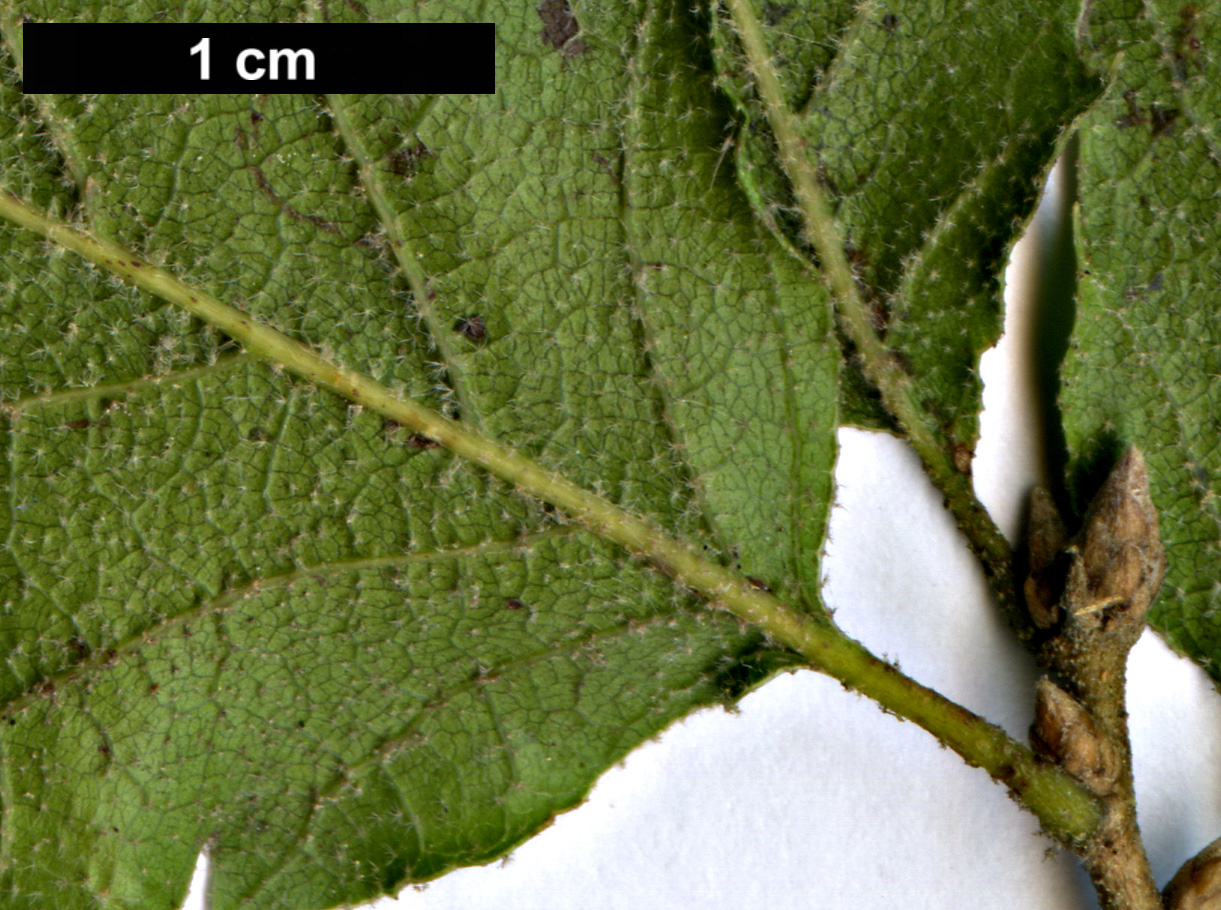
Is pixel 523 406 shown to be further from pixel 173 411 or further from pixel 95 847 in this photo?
pixel 95 847

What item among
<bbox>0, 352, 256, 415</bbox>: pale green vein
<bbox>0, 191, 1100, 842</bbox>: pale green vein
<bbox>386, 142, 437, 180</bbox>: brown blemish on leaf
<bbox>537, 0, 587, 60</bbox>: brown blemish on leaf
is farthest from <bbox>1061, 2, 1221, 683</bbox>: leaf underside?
<bbox>0, 352, 256, 415</bbox>: pale green vein

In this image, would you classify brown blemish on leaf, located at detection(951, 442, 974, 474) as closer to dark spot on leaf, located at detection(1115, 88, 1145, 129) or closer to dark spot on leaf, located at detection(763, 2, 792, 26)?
dark spot on leaf, located at detection(1115, 88, 1145, 129)

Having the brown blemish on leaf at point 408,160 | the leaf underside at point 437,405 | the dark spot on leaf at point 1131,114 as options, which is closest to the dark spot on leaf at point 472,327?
the leaf underside at point 437,405

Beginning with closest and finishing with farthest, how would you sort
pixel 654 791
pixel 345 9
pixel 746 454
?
1. pixel 345 9
2. pixel 746 454
3. pixel 654 791

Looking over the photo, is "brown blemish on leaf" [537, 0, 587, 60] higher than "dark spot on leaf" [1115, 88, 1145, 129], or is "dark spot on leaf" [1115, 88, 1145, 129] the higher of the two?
"brown blemish on leaf" [537, 0, 587, 60]

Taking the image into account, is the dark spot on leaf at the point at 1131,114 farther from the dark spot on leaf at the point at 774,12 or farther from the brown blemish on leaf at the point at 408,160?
the brown blemish on leaf at the point at 408,160

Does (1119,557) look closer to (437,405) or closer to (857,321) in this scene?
(857,321)

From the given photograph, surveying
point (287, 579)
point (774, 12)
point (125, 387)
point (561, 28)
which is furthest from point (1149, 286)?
point (125, 387)

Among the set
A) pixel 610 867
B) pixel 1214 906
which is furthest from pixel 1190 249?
pixel 610 867
